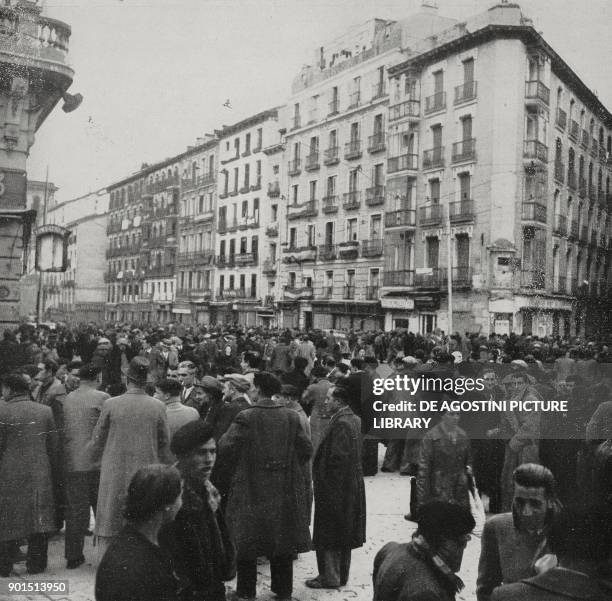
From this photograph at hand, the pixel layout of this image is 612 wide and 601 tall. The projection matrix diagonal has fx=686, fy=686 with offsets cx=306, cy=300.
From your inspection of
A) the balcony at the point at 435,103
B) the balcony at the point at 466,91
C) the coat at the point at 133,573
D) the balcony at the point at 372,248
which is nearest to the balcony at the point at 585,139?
the balcony at the point at 466,91

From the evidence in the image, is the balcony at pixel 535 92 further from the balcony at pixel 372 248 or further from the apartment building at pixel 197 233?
the apartment building at pixel 197 233

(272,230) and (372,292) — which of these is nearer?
(372,292)

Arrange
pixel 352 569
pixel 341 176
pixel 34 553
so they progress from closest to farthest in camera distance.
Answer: pixel 34 553 → pixel 352 569 → pixel 341 176

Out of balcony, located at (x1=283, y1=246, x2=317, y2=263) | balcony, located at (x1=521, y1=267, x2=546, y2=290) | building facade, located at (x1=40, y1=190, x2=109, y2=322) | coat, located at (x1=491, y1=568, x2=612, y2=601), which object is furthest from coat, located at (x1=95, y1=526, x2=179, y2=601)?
building facade, located at (x1=40, y1=190, x2=109, y2=322)

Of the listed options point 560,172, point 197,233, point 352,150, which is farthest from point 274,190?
point 560,172

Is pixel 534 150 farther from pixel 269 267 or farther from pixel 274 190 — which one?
pixel 269 267

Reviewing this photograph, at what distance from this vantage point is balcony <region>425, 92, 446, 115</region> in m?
31.8

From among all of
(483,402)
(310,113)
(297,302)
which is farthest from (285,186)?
(483,402)

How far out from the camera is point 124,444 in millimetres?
5180

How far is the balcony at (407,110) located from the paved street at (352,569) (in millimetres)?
27716

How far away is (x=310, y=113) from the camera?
40.6m

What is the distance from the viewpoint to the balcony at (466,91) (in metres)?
30.0

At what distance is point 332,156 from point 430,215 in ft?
28.3

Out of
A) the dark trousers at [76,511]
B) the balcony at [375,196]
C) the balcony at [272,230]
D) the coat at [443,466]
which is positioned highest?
the balcony at [375,196]
